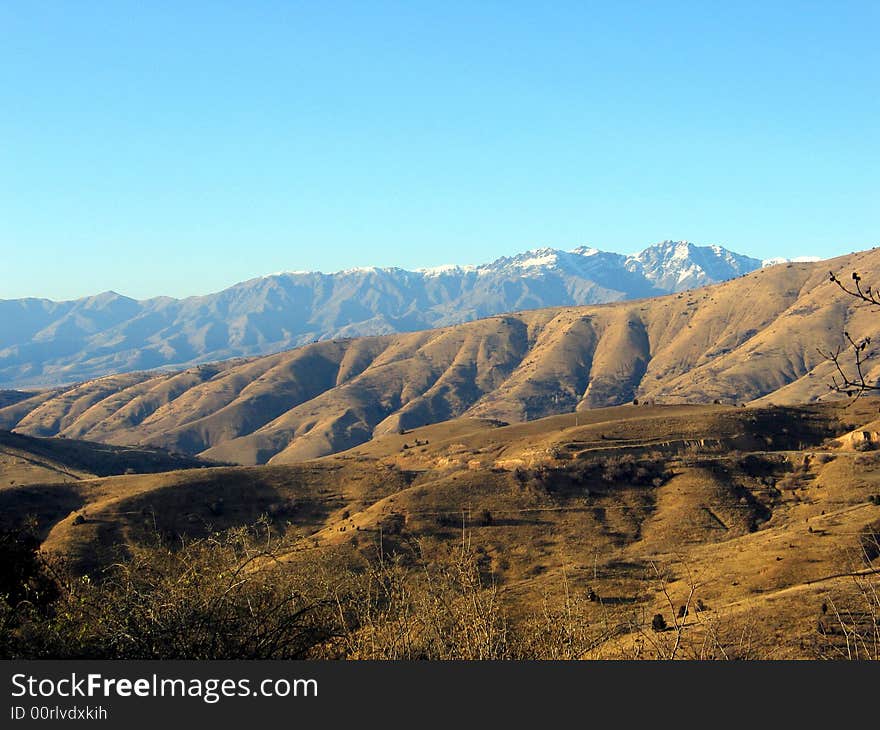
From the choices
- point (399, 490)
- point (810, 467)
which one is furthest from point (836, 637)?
point (399, 490)

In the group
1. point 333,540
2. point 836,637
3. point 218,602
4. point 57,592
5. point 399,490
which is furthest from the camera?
point 399,490

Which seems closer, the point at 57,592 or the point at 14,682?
the point at 14,682

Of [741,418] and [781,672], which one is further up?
[781,672]

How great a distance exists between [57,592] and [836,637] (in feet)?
143

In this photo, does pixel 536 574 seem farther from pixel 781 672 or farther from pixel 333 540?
pixel 781 672

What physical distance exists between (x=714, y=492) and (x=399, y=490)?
45.0m

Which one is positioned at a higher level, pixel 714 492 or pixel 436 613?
pixel 436 613

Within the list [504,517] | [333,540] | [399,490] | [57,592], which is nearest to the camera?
[57,592]

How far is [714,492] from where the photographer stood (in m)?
102

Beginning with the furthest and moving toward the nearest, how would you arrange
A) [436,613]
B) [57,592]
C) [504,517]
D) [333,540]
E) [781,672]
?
1. [504,517]
2. [333,540]
3. [57,592]
4. [436,613]
5. [781,672]

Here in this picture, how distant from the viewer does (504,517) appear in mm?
98688

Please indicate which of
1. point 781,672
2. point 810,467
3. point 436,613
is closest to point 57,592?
point 436,613

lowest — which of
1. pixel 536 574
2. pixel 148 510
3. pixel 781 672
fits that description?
pixel 536 574

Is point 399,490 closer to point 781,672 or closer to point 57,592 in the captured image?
point 57,592
